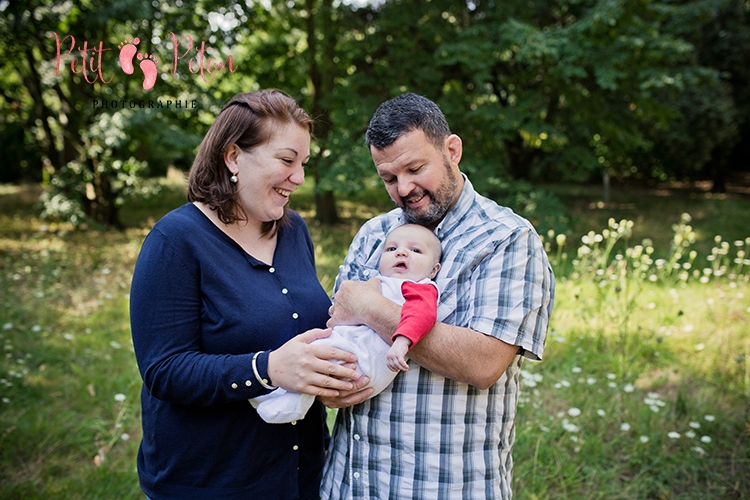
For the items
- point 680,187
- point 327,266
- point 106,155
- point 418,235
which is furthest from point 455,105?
point 680,187

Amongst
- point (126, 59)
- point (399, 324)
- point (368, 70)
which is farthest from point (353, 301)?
point (368, 70)

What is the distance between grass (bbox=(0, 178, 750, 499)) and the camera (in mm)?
2908

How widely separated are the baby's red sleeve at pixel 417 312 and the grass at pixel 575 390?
167 cm

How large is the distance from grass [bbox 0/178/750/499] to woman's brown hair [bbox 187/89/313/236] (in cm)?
190

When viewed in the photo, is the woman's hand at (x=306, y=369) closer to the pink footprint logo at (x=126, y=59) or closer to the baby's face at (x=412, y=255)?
the baby's face at (x=412, y=255)

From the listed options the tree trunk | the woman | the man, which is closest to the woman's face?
the woman

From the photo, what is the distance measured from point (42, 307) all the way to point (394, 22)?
20.1 ft

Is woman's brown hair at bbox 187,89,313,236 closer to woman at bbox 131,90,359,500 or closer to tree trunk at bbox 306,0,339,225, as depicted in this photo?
woman at bbox 131,90,359,500

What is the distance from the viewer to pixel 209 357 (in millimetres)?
1573

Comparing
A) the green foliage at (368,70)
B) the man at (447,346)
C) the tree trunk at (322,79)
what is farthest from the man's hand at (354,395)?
the tree trunk at (322,79)

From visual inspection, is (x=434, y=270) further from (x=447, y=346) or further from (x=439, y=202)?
(x=447, y=346)

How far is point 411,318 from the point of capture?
154 cm

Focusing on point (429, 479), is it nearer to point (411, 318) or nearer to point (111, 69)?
point (411, 318)

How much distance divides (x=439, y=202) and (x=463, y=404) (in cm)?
67
